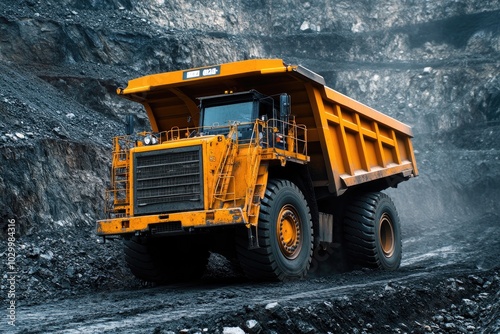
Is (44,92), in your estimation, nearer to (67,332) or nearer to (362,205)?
(362,205)

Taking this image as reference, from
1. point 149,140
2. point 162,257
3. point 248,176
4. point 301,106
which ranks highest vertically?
point 301,106

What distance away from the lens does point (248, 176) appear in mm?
8797

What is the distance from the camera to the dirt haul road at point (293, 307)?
20.1 feet

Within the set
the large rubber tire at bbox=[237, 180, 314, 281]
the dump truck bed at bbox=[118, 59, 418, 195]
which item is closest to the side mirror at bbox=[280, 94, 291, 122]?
the dump truck bed at bbox=[118, 59, 418, 195]

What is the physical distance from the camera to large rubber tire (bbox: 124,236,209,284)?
9.74 metres

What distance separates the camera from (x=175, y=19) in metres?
28.0

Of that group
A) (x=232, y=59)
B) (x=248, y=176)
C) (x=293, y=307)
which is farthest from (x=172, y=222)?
(x=232, y=59)

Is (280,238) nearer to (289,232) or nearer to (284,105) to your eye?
(289,232)

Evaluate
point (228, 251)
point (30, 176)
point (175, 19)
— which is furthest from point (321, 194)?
point (175, 19)

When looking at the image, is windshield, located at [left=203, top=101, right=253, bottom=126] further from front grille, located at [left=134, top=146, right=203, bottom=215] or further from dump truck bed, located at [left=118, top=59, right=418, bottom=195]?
front grille, located at [left=134, top=146, right=203, bottom=215]

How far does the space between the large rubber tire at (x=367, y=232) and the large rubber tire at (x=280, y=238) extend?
6.01ft

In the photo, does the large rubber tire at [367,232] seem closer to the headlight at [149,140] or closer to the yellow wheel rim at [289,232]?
the yellow wheel rim at [289,232]

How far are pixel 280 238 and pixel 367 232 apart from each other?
2775 millimetres

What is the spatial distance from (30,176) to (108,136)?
12.6 ft
